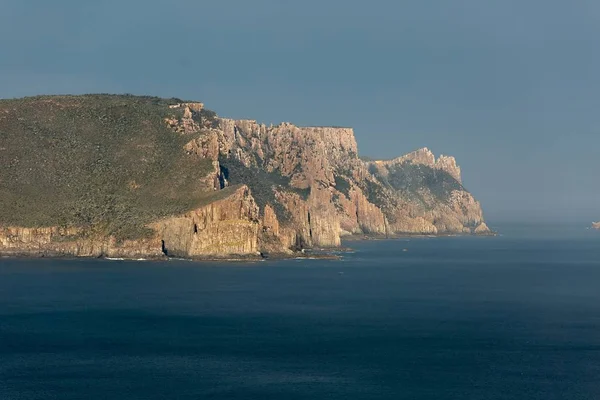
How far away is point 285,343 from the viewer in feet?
461

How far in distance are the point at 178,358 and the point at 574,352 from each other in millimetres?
49337

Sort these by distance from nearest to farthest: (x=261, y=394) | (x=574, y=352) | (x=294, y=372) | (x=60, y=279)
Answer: (x=261, y=394) < (x=294, y=372) < (x=574, y=352) < (x=60, y=279)

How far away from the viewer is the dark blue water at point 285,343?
379ft

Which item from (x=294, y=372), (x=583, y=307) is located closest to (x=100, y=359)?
(x=294, y=372)

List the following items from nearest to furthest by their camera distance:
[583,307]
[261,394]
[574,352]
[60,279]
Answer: [261,394], [574,352], [583,307], [60,279]

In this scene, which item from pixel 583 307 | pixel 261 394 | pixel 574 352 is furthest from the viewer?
pixel 583 307

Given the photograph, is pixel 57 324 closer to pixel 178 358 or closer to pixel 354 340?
pixel 178 358

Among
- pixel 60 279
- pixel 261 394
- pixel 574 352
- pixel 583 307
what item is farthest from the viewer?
pixel 60 279

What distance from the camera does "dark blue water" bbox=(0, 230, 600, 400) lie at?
11544cm

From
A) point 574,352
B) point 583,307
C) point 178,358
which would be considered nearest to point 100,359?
point 178,358

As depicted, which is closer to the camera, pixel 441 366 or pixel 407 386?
pixel 407 386

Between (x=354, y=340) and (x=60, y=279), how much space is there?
75784mm

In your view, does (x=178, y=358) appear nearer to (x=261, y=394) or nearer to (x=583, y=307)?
(x=261, y=394)

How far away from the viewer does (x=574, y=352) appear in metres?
137
